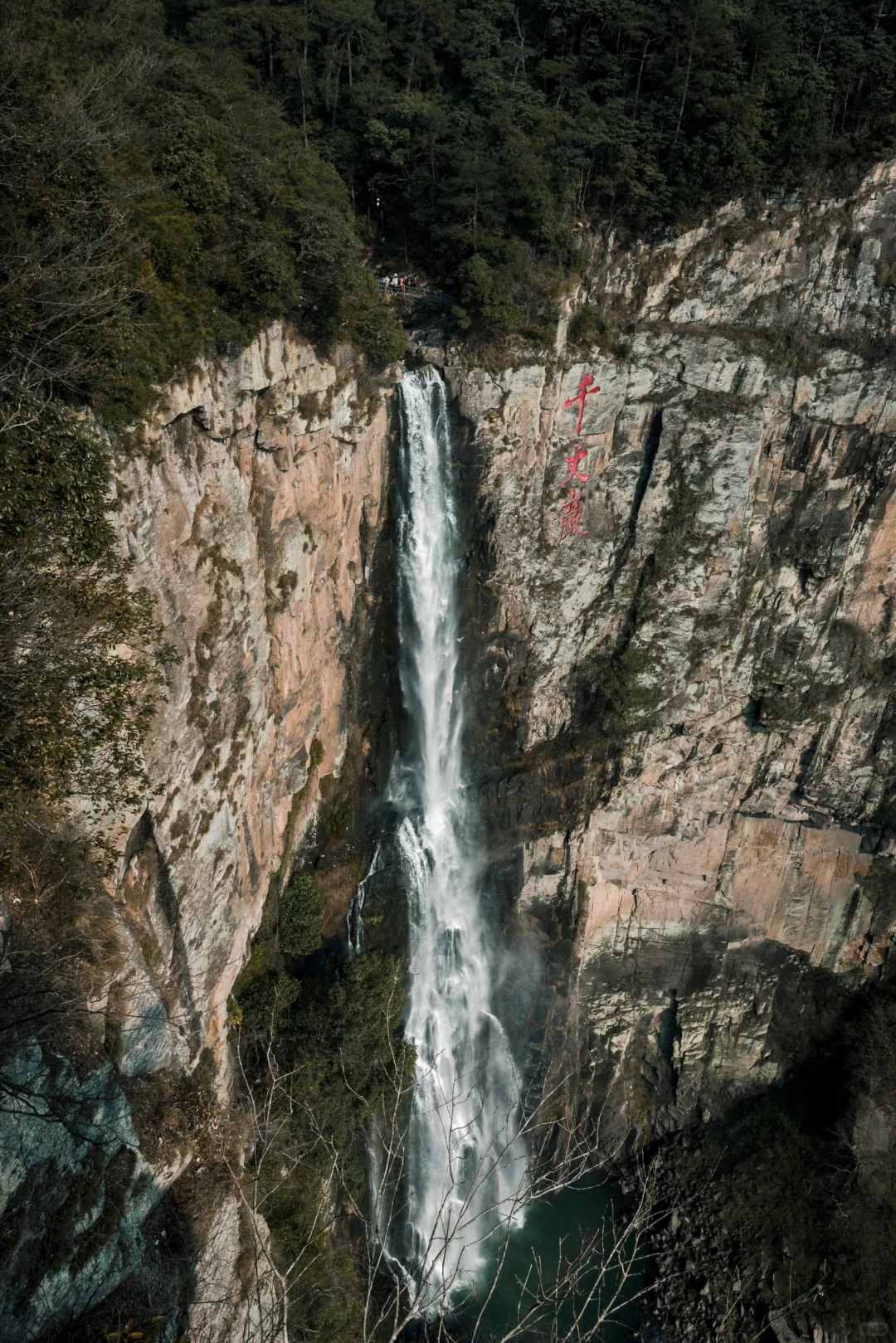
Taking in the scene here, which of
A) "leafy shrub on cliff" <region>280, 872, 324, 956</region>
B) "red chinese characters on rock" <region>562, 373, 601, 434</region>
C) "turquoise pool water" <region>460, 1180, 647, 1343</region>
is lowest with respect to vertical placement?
"turquoise pool water" <region>460, 1180, 647, 1343</region>

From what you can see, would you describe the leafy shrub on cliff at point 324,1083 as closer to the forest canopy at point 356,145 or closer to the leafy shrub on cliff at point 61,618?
the leafy shrub on cliff at point 61,618

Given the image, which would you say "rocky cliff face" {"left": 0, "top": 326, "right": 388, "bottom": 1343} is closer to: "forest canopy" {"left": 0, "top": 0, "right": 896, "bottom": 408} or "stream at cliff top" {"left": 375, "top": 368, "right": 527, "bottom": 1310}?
"forest canopy" {"left": 0, "top": 0, "right": 896, "bottom": 408}

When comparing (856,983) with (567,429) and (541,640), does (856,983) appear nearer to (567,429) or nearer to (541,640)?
(541,640)

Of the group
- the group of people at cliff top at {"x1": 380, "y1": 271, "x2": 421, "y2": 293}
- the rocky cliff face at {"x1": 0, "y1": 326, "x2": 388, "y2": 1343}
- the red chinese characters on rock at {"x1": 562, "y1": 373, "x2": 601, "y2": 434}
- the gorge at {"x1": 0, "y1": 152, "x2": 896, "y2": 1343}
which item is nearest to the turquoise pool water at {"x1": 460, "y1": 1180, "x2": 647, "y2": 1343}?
the gorge at {"x1": 0, "y1": 152, "x2": 896, "y2": 1343}

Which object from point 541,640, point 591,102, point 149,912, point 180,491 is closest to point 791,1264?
point 541,640

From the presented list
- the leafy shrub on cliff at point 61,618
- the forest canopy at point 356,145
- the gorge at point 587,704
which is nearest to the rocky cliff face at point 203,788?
the gorge at point 587,704

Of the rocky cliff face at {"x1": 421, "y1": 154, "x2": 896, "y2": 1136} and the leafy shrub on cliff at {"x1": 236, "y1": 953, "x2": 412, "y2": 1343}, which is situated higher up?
the rocky cliff face at {"x1": 421, "y1": 154, "x2": 896, "y2": 1136}
